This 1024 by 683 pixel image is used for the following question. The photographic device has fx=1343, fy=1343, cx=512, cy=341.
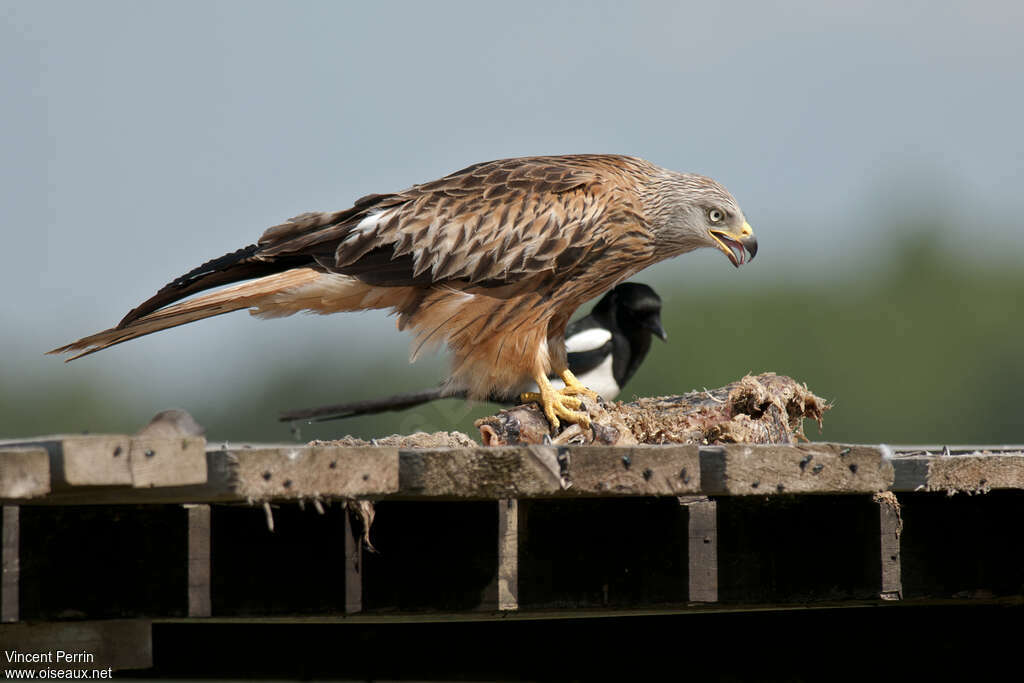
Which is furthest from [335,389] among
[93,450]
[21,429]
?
[93,450]

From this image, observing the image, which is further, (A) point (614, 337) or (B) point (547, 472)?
(A) point (614, 337)

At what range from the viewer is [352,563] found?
134 inches

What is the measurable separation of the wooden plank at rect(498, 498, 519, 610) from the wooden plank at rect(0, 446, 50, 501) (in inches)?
48.3

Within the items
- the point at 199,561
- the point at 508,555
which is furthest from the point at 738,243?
the point at 199,561

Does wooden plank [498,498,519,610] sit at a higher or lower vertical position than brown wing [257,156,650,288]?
lower

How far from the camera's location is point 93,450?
272 cm

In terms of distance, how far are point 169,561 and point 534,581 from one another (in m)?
0.95

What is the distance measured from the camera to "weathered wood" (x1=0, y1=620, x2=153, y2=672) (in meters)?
3.51

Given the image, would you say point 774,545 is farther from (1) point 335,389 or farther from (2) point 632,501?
(1) point 335,389

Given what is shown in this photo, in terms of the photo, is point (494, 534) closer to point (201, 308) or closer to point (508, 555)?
point (508, 555)

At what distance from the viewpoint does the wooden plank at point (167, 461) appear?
9.08 ft

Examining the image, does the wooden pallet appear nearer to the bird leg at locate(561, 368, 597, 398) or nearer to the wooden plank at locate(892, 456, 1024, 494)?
the wooden plank at locate(892, 456, 1024, 494)

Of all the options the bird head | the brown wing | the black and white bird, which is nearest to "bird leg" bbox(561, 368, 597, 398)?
the brown wing

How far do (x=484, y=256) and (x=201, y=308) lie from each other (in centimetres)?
125
